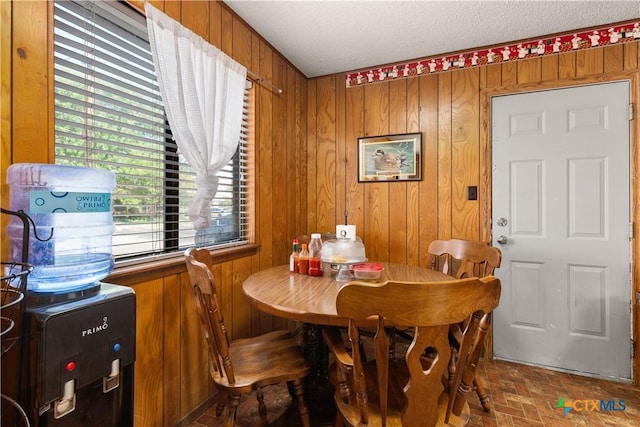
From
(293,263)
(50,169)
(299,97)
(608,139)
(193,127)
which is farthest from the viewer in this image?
(299,97)

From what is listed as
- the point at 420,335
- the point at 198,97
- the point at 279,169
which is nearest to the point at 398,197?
the point at 279,169

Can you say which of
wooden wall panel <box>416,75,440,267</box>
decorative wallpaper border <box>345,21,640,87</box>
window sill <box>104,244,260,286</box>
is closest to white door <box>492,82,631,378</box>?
decorative wallpaper border <box>345,21,640,87</box>

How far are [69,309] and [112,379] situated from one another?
287 millimetres

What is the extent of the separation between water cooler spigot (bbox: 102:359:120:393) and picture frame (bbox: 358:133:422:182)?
2.34 meters

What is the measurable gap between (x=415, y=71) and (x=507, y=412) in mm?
2544

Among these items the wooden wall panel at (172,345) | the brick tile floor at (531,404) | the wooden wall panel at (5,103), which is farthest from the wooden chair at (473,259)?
the wooden wall panel at (5,103)

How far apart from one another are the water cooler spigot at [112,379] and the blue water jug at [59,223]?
25 cm

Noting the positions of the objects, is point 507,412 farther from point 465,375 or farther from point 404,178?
point 404,178

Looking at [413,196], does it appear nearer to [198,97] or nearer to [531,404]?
[531,404]

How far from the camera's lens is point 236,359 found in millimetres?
1545

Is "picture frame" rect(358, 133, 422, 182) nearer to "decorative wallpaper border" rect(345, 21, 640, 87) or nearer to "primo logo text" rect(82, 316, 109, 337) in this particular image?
"decorative wallpaper border" rect(345, 21, 640, 87)

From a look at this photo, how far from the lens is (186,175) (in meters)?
1.80

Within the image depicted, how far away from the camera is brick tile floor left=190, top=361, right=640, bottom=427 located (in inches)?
68.3

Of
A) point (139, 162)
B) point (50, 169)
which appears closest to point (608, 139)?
point (139, 162)
